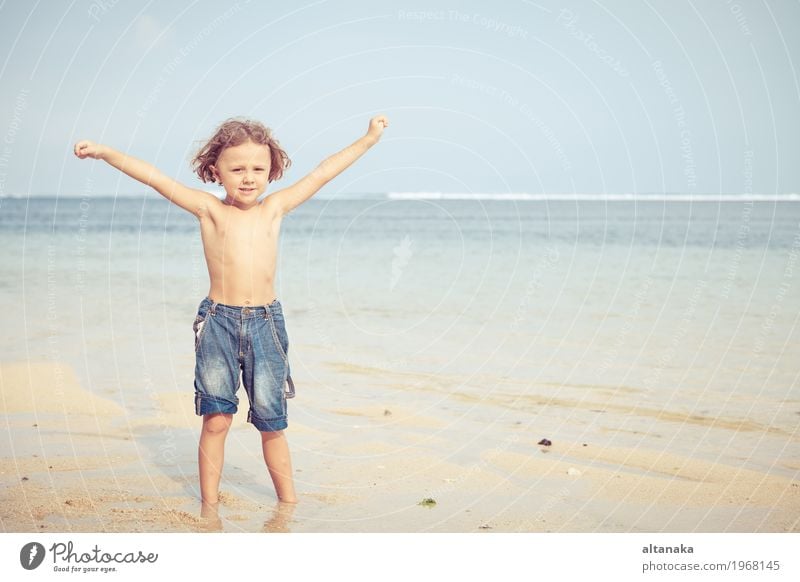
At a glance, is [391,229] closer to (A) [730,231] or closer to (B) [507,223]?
(B) [507,223]

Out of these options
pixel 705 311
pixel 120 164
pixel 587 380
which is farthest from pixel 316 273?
pixel 120 164

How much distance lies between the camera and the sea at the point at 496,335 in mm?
6008

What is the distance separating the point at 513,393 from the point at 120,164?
11.3 ft

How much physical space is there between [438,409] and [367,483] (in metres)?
1.42

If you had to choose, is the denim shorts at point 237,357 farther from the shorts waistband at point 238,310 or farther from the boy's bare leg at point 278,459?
the boy's bare leg at point 278,459

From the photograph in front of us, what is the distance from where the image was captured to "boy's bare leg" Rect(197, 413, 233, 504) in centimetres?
434

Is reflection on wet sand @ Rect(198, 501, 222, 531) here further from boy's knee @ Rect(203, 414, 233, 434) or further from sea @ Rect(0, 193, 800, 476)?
sea @ Rect(0, 193, 800, 476)

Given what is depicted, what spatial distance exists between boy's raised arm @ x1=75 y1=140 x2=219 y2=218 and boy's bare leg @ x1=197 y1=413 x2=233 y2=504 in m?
1.02

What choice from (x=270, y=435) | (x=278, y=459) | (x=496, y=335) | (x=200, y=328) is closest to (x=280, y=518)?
(x=278, y=459)

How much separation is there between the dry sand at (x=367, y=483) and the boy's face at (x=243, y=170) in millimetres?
1553

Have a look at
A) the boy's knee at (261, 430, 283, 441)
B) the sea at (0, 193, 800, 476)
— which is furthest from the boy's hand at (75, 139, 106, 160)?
the sea at (0, 193, 800, 476)

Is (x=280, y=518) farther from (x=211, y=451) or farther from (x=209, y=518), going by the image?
(x=211, y=451)
